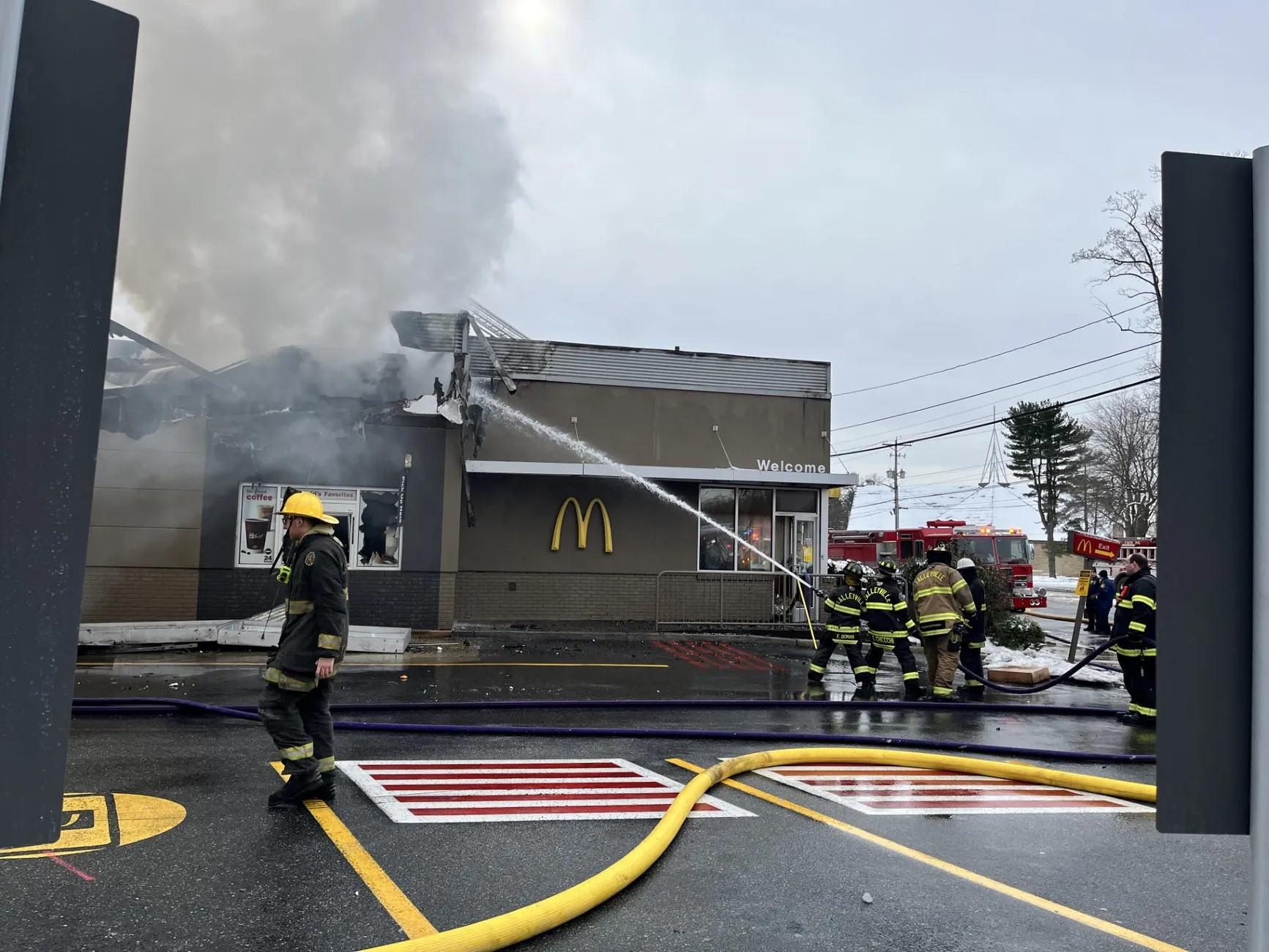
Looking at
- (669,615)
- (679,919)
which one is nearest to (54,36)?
(679,919)

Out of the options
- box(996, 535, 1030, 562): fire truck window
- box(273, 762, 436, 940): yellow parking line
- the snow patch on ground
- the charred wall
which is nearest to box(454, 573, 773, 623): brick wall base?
the charred wall

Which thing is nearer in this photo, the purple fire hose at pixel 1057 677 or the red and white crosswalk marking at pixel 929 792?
the red and white crosswalk marking at pixel 929 792

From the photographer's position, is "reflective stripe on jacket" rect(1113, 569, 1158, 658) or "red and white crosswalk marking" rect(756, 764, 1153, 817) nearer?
"red and white crosswalk marking" rect(756, 764, 1153, 817)

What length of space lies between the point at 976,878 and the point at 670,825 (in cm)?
145

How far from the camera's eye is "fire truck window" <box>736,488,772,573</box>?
18.8m

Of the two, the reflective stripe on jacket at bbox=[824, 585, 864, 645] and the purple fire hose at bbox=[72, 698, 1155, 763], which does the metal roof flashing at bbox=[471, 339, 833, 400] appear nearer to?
the reflective stripe on jacket at bbox=[824, 585, 864, 645]

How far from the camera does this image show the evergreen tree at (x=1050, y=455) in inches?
2258

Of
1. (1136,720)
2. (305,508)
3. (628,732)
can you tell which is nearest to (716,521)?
(1136,720)

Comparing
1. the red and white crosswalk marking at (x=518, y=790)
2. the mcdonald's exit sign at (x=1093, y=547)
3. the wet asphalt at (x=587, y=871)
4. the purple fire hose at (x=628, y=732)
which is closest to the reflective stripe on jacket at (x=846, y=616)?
the purple fire hose at (x=628, y=732)

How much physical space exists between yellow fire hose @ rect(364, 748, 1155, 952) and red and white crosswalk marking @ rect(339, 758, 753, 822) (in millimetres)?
319

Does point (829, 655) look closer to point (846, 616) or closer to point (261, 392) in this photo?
point (846, 616)

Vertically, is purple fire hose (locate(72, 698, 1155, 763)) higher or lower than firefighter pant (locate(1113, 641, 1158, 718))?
lower

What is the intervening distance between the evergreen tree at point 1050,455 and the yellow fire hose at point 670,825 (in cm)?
5351

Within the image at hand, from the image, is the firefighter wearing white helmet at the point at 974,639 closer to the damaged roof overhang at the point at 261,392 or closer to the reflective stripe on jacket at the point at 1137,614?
the reflective stripe on jacket at the point at 1137,614
